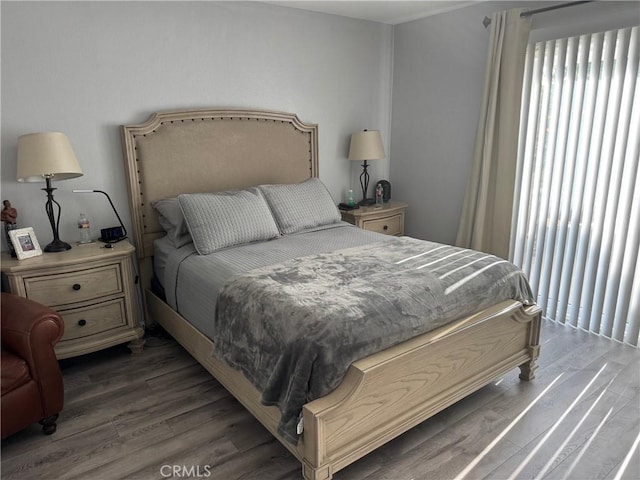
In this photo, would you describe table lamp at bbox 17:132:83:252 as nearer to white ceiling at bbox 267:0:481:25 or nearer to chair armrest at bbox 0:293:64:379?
chair armrest at bbox 0:293:64:379

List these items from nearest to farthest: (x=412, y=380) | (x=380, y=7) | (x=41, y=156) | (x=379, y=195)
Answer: (x=412, y=380), (x=41, y=156), (x=380, y=7), (x=379, y=195)

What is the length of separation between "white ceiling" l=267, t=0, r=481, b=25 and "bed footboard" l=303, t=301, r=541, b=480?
7.99ft

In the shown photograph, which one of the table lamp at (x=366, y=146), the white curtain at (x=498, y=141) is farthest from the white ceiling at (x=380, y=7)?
the table lamp at (x=366, y=146)

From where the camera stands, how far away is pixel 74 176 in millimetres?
2564

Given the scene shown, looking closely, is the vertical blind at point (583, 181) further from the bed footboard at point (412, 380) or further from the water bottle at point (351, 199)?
the water bottle at point (351, 199)

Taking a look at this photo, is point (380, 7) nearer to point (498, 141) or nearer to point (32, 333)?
point (498, 141)

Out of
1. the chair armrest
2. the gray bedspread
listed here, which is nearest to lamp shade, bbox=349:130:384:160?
the gray bedspread

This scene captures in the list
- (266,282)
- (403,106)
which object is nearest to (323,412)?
(266,282)

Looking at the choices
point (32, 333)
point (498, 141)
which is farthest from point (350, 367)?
point (498, 141)

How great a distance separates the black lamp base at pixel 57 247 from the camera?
99.0 inches

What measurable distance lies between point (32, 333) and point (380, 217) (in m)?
2.70

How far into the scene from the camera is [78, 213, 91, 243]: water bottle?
8.78 ft

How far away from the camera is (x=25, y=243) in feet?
7.93

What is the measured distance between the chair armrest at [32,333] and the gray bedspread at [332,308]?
72cm
